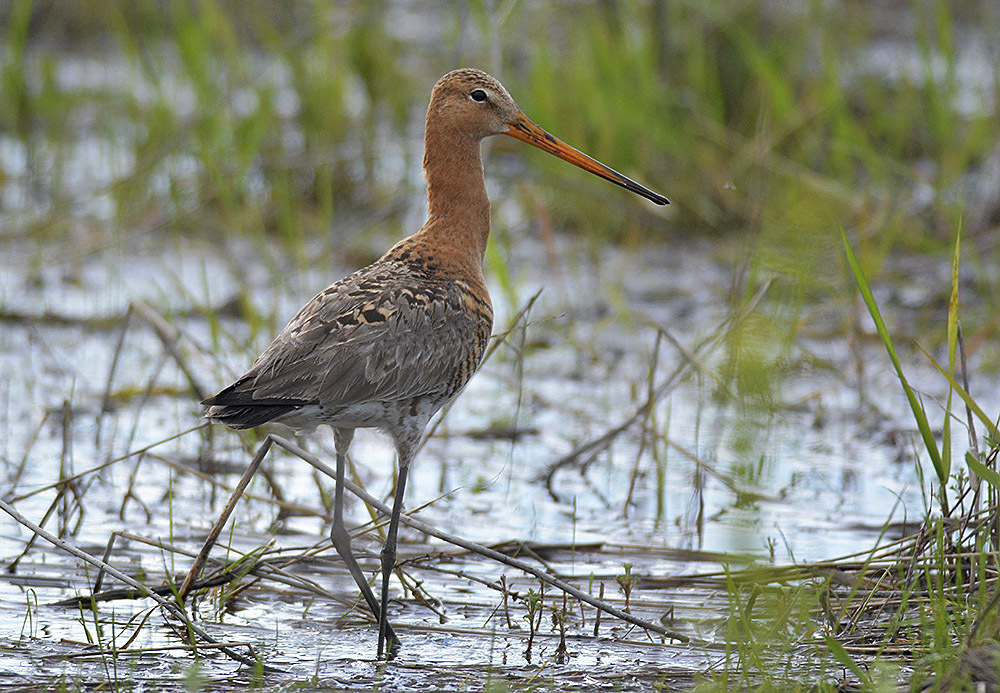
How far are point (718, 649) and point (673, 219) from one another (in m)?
4.57

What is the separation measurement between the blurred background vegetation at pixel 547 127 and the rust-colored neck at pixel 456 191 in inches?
78.0

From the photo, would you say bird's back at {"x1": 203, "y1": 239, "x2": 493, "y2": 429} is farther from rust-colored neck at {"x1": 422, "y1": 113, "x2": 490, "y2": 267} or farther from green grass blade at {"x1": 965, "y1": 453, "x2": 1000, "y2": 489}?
green grass blade at {"x1": 965, "y1": 453, "x2": 1000, "y2": 489}

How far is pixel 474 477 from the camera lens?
5305mm

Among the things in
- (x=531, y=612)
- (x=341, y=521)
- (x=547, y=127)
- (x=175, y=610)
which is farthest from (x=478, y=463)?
(x=547, y=127)

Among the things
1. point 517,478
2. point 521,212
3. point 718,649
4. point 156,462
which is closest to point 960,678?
point 718,649

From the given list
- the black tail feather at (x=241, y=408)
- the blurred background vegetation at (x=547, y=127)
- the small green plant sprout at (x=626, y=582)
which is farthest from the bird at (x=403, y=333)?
the blurred background vegetation at (x=547, y=127)

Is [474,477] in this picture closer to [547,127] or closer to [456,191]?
[456,191]

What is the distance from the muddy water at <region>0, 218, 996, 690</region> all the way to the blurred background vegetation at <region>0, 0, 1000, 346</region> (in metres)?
0.34

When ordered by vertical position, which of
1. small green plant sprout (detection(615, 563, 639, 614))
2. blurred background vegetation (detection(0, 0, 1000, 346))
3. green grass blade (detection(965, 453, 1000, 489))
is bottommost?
small green plant sprout (detection(615, 563, 639, 614))

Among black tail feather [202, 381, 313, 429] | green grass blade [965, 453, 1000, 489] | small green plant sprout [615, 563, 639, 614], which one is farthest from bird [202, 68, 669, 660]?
green grass blade [965, 453, 1000, 489]

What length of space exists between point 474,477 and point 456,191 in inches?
50.7

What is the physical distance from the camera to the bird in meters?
3.85

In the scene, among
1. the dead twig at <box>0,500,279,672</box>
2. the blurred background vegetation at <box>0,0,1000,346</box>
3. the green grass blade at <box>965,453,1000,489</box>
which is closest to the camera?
the green grass blade at <box>965,453,1000,489</box>

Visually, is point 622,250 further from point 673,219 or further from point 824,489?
point 824,489
